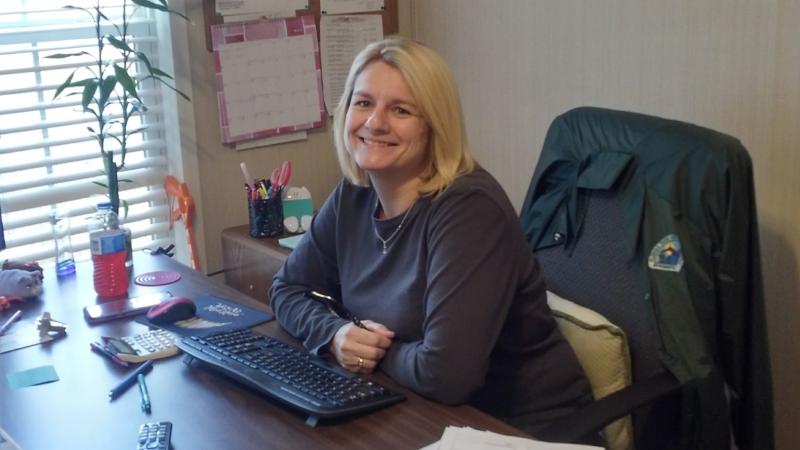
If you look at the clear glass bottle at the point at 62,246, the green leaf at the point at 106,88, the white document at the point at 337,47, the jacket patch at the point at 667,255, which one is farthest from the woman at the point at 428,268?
the white document at the point at 337,47

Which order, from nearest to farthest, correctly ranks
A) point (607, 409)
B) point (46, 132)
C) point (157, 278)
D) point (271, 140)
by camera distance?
point (607, 409)
point (157, 278)
point (46, 132)
point (271, 140)

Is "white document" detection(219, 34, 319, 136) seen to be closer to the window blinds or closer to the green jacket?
the window blinds

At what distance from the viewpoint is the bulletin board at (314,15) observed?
2.61 metres

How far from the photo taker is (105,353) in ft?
5.64

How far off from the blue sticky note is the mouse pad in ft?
0.82

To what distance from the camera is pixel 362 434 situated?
1.38 meters

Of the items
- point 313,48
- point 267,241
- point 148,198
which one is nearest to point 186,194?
point 148,198

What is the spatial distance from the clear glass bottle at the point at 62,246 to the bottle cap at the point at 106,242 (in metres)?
0.21

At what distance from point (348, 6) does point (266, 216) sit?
77 cm

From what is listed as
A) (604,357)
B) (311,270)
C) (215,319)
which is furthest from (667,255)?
(215,319)

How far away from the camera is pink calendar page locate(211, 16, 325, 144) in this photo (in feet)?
8.75

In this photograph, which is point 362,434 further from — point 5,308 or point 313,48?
point 313,48

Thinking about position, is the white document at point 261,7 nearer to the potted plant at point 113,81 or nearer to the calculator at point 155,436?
the potted plant at point 113,81

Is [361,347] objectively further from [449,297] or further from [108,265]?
[108,265]
